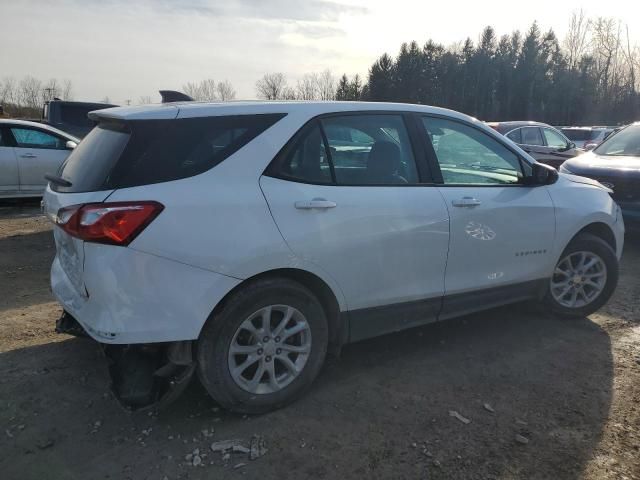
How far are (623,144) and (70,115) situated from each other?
40.8 feet

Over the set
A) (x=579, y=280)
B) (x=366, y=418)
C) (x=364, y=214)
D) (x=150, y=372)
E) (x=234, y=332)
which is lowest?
(x=366, y=418)

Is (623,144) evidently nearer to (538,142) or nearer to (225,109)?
(538,142)

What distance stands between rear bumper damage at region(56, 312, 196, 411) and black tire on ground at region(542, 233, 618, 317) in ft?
10.4

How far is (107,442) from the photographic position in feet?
9.21

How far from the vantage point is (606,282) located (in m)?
4.56

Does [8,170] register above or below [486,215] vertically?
below

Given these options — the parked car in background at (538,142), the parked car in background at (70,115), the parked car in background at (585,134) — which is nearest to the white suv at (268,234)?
the parked car in background at (538,142)

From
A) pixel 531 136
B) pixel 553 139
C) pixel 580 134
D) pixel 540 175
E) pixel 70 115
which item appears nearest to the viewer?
pixel 540 175

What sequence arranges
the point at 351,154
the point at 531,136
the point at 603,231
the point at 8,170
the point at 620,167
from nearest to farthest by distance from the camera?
the point at 351,154 < the point at 603,231 < the point at 620,167 < the point at 8,170 < the point at 531,136

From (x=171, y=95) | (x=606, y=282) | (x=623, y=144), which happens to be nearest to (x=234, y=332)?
(x=606, y=282)

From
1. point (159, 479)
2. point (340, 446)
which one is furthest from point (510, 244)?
point (159, 479)

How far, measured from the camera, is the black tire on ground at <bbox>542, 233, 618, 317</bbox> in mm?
4492

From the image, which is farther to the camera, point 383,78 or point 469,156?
point 383,78

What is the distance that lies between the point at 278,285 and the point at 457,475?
1324mm
